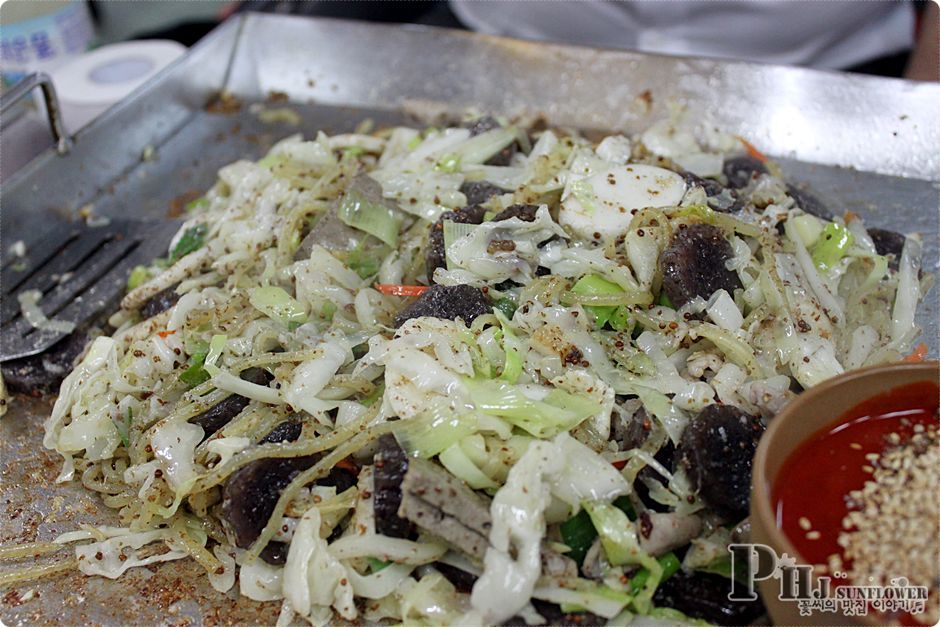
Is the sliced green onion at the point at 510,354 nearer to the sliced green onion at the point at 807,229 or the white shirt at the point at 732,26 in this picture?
the sliced green onion at the point at 807,229

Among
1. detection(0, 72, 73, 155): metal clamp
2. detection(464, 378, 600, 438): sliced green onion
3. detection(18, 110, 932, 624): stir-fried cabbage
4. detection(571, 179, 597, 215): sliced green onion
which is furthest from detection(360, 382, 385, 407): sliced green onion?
detection(0, 72, 73, 155): metal clamp

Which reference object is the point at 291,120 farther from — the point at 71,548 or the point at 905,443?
the point at 905,443

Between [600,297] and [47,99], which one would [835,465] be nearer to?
[600,297]

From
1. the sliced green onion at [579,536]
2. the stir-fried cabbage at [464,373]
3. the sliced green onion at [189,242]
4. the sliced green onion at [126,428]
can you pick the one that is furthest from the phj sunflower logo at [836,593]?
the sliced green onion at [189,242]

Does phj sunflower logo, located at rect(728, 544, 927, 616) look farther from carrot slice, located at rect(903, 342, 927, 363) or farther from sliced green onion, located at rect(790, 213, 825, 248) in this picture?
sliced green onion, located at rect(790, 213, 825, 248)

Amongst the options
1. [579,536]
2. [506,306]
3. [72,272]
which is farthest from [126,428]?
[579,536]

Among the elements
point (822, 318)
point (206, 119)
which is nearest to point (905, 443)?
point (822, 318)
